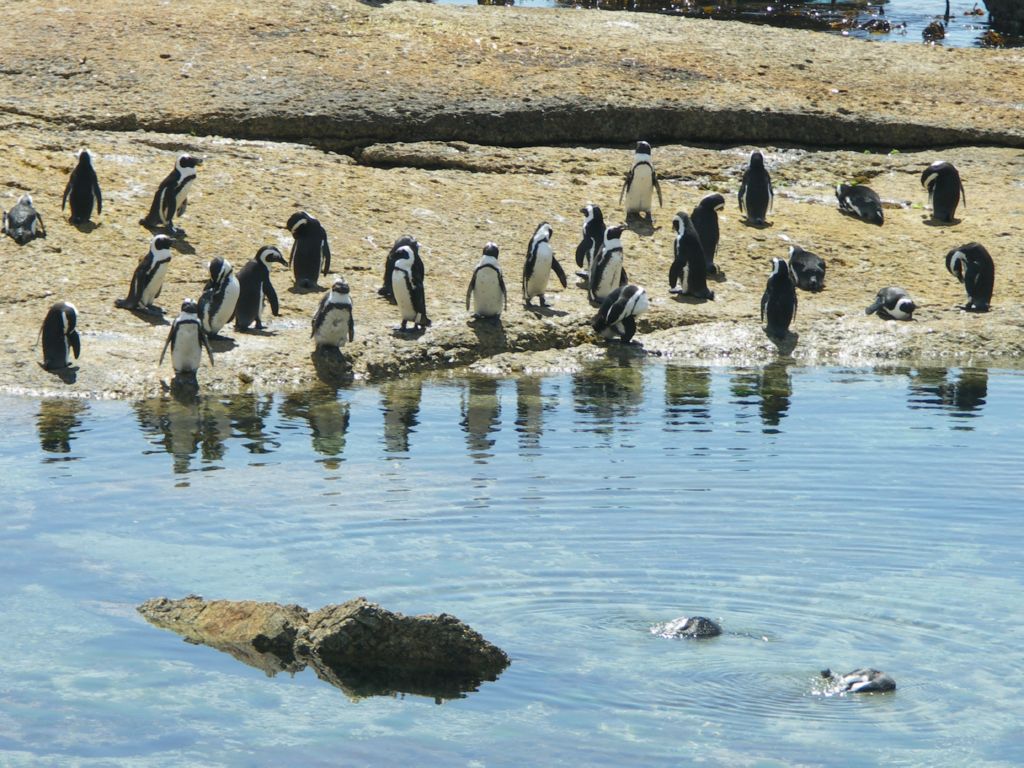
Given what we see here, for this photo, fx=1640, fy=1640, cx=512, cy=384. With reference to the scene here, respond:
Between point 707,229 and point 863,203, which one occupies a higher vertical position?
point 863,203

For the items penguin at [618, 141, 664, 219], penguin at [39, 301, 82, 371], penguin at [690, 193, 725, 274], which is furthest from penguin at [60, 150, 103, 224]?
penguin at [690, 193, 725, 274]

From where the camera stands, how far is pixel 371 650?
24.1 ft

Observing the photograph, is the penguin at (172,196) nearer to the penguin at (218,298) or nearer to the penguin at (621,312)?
the penguin at (218,298)

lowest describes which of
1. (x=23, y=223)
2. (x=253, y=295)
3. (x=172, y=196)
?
(x=253, y=295)

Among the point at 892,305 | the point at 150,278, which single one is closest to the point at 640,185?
the point at 892,305

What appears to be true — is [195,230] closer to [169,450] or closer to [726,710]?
[169,450]

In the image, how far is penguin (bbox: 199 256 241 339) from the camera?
13328 millimetres

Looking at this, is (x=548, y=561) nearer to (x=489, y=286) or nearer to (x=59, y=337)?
(x=59, y=337)

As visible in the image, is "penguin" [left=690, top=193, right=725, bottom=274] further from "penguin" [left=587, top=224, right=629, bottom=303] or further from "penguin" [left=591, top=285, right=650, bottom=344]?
"penguin" [left=591, top=285, right=650, bottom=344]

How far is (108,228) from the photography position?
49.2 feet

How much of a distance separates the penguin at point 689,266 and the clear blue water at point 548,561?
1819 millimetres

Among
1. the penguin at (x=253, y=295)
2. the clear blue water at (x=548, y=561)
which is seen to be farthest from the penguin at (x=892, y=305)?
the penguin at (x=253, y=295)

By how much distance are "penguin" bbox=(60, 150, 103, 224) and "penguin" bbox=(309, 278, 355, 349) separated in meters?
2.82

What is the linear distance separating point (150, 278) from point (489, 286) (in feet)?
9.40
